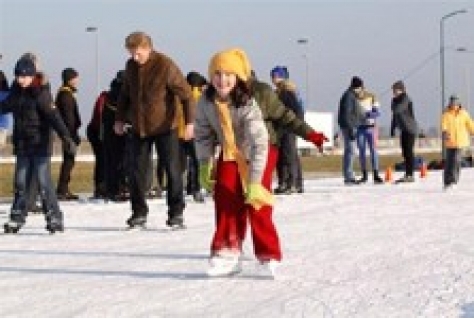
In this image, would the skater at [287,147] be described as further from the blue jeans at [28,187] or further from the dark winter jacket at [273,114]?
the dark winter jacket at [273,114]

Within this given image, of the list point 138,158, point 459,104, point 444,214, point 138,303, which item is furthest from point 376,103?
point 138,303

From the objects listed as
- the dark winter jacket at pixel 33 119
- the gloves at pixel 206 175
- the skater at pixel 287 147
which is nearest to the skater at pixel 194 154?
the skater at pixel 287 147

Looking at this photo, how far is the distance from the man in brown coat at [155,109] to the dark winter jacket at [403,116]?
918cm

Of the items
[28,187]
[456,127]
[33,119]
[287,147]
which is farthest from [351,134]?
[33,119]

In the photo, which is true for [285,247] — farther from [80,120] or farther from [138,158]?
[80,120]

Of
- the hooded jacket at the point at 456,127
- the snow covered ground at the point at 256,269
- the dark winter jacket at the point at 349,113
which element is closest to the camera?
the snow covered ground at the point at 256,269

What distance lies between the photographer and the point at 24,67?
9273mm

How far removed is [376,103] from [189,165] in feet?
17.3

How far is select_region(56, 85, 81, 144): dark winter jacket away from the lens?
1366 cm

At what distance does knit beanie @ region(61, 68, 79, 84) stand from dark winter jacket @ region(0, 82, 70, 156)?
431 centimetres

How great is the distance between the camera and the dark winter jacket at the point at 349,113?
17.6m

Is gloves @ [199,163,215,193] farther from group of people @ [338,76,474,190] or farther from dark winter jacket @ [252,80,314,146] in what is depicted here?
group of people @ [338,76,474,190]

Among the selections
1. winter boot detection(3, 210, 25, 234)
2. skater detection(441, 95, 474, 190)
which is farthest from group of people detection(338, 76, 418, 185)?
winter boot detection(3, 210, 25, 234)

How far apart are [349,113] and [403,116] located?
1.16 meters
